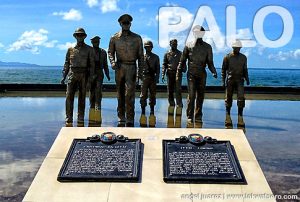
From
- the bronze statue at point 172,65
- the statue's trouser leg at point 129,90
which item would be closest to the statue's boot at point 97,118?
the statue's trouser leg at point 129,90

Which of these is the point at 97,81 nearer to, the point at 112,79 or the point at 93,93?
the point at 93,93

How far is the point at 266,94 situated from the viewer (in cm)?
2355

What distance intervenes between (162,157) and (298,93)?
66.2 feet

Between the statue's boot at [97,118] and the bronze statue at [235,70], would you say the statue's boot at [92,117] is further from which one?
the bronze statue at [235,70]

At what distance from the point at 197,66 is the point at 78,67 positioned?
9.05 ft

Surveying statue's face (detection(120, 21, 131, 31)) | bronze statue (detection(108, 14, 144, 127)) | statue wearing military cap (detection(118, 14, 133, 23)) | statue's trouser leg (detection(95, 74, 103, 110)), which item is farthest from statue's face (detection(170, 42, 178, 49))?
statue wearing military cap (detection(118, 14, 133, 23))

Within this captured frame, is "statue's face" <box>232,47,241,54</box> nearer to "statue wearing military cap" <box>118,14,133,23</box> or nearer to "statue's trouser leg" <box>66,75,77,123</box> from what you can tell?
"statue wearing military cap" <box>118,14,133,23</box>

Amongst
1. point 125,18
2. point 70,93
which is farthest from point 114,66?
point 70,93

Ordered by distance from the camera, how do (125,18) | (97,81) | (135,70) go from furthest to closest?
(97,81), (135,70), (125,18)

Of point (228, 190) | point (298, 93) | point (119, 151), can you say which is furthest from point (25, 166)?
point (298, 93)

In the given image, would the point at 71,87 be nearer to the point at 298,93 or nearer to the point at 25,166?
the point at 25,166

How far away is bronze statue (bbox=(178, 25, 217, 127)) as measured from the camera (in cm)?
1018

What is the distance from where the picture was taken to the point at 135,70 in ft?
32.0

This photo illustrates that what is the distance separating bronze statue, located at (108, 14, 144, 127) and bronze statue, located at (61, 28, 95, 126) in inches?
28.0
